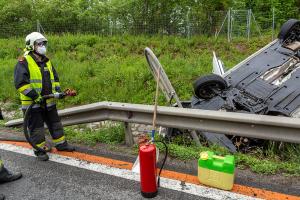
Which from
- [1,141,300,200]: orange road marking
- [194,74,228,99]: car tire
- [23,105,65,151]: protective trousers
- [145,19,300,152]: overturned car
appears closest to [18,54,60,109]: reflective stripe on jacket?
[23,105,65,151]: protective trousers

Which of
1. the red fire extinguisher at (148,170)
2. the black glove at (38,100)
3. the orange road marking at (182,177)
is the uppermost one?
the black glove at (38,100)

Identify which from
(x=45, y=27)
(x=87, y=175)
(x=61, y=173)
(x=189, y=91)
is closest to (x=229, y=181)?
(x=87, y=175)

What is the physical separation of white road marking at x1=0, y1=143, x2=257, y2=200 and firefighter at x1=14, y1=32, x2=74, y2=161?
0.23 meters

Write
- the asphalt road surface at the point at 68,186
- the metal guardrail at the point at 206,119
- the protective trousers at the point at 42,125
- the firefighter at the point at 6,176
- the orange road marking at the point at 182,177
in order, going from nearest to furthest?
the orange road marking at the point at 182,177 < the asphalt road surface at the point at 68,186 < the metal guardrail at the point at 206,119 < the firefighter at the point at 6,176 < the protective trousers at the point at 42,125

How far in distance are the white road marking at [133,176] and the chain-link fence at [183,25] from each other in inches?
411

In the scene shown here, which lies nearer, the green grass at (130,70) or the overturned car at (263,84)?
the green grass at (130,70)

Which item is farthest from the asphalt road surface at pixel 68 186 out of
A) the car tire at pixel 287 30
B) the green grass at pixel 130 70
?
the car tire at pixel 287 30

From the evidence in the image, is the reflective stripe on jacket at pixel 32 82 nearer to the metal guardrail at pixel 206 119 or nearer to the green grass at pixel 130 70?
the metal guardrail at pixel 206 119

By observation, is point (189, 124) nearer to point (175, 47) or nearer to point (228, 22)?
point (175, 47)

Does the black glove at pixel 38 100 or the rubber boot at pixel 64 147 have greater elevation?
the black glove at pixel 38 100

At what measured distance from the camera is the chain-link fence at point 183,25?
14141 mm

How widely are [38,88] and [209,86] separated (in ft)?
8.07

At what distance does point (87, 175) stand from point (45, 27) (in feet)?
44.7

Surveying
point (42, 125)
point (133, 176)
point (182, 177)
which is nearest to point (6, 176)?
point (42, 125)
